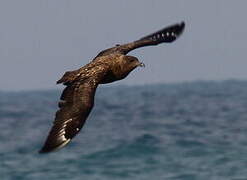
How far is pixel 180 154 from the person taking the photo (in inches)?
1017

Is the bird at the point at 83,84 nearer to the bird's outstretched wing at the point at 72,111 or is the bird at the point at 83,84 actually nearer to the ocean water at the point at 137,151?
the bird's outstretched wing at the point at 72,111

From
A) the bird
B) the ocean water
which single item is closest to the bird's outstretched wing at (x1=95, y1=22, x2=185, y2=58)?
the bird

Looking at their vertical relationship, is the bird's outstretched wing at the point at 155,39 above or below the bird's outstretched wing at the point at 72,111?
above

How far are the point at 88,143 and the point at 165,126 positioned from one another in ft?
16.9

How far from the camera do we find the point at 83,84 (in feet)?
41.4

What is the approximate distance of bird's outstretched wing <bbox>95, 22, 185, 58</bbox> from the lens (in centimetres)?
1499

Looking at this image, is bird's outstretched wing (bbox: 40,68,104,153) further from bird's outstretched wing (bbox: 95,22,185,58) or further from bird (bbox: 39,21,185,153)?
bird's outstretched wing (bbox: 95,22,185,58)

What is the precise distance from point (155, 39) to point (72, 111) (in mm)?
3924

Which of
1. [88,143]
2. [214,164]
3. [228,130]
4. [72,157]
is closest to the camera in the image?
[214,164]

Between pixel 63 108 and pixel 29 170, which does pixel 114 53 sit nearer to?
pixel 63 108

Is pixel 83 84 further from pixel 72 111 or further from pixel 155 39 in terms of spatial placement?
pixel 155 39

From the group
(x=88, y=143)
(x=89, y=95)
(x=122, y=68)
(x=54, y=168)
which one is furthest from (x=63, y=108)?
(x=88, y=143)

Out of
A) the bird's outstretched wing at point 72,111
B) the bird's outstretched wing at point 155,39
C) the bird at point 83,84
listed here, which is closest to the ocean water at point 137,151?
the bird's outstretched wing at point 155,39

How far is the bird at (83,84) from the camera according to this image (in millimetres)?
11523
